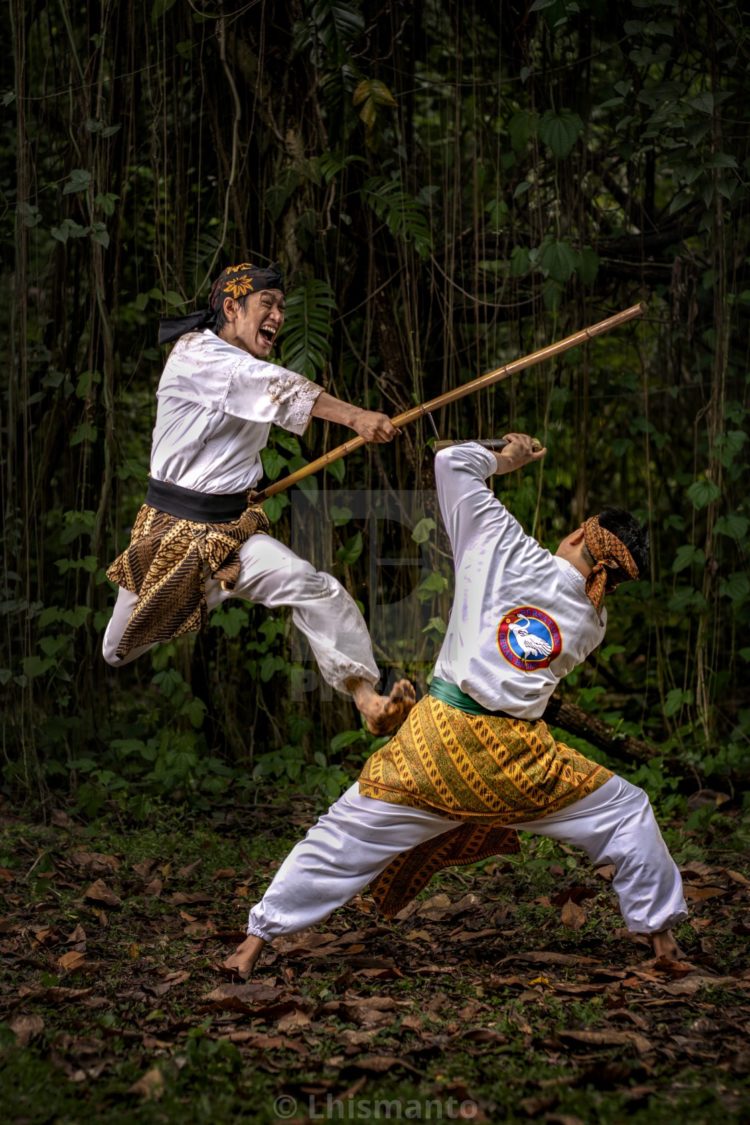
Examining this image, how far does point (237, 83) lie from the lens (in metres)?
4.97

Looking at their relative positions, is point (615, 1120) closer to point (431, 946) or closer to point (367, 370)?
point (431, 946)

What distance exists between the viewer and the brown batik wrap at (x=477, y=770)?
9.51ft

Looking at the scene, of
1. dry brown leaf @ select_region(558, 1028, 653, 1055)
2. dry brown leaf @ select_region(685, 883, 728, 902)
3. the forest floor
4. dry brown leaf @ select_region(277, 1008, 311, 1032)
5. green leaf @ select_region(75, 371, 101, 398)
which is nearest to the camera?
the forest floor

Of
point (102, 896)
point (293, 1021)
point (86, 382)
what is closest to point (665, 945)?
point (293, 1021)

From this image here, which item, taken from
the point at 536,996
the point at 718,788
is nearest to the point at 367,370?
the point at 718,788

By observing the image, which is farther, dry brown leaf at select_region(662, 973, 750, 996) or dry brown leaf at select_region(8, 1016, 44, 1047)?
dry brown leaf at select_region(662, 973, 750, 996)

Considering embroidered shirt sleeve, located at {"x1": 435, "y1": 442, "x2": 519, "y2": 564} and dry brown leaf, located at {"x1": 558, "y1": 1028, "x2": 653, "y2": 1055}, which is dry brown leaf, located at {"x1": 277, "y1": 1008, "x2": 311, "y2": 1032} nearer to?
dry brown leaf, located at {"x1": 558, "y1": 1028, "x2": 653, "y2": 1055}

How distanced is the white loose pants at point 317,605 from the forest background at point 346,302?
1.66m

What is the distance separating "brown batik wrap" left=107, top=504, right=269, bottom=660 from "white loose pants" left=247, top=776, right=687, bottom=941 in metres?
0.70

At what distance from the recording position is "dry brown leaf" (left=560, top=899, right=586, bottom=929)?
3.50 metres

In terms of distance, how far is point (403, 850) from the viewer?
299cm

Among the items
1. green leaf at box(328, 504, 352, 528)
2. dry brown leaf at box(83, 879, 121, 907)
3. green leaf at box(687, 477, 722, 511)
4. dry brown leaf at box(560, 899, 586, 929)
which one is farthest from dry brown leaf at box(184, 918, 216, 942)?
green leaf at box(687, 477, 722, 511)

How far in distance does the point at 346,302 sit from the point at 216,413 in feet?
6.71

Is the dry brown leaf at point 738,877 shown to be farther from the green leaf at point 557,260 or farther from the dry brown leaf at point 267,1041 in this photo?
the green leaf at point 557,260
